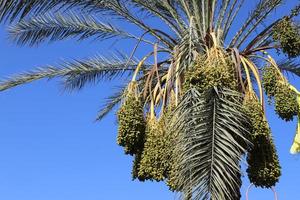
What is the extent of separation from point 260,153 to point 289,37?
5.40 ft

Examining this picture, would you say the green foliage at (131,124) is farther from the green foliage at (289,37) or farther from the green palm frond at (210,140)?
the green foliage at (289,37)

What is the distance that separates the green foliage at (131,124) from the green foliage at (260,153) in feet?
4.89

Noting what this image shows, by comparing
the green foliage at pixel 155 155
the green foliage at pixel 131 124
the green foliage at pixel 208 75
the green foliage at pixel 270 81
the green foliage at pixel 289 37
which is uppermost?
the green foliage at pixel 289 37

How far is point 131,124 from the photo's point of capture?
30.4 feet

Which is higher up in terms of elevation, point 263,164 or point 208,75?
point 208,75

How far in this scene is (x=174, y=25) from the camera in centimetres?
1109

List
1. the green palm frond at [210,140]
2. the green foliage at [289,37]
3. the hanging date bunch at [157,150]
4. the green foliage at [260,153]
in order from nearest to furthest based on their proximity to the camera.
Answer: the green palm frond at [210,140] < the green foliage at [260,153] < the hanging date bunch at [157,150] < the green foliage at [289,37]

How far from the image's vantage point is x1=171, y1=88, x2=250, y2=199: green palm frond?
329 inches

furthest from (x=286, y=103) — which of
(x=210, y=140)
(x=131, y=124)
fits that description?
(x=131, y=124)

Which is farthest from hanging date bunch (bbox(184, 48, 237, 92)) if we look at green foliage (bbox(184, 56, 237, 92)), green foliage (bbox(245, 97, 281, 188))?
green foliage (bbox(245, 97, 281, 188))

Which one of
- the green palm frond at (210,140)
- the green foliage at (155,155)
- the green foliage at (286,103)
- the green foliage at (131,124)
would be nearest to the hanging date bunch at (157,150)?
the green foliage at (155,155)

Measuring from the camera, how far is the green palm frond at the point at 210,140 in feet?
27.4

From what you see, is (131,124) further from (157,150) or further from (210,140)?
(210,140)

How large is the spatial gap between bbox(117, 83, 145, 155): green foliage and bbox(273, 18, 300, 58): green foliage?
2.14 metres
